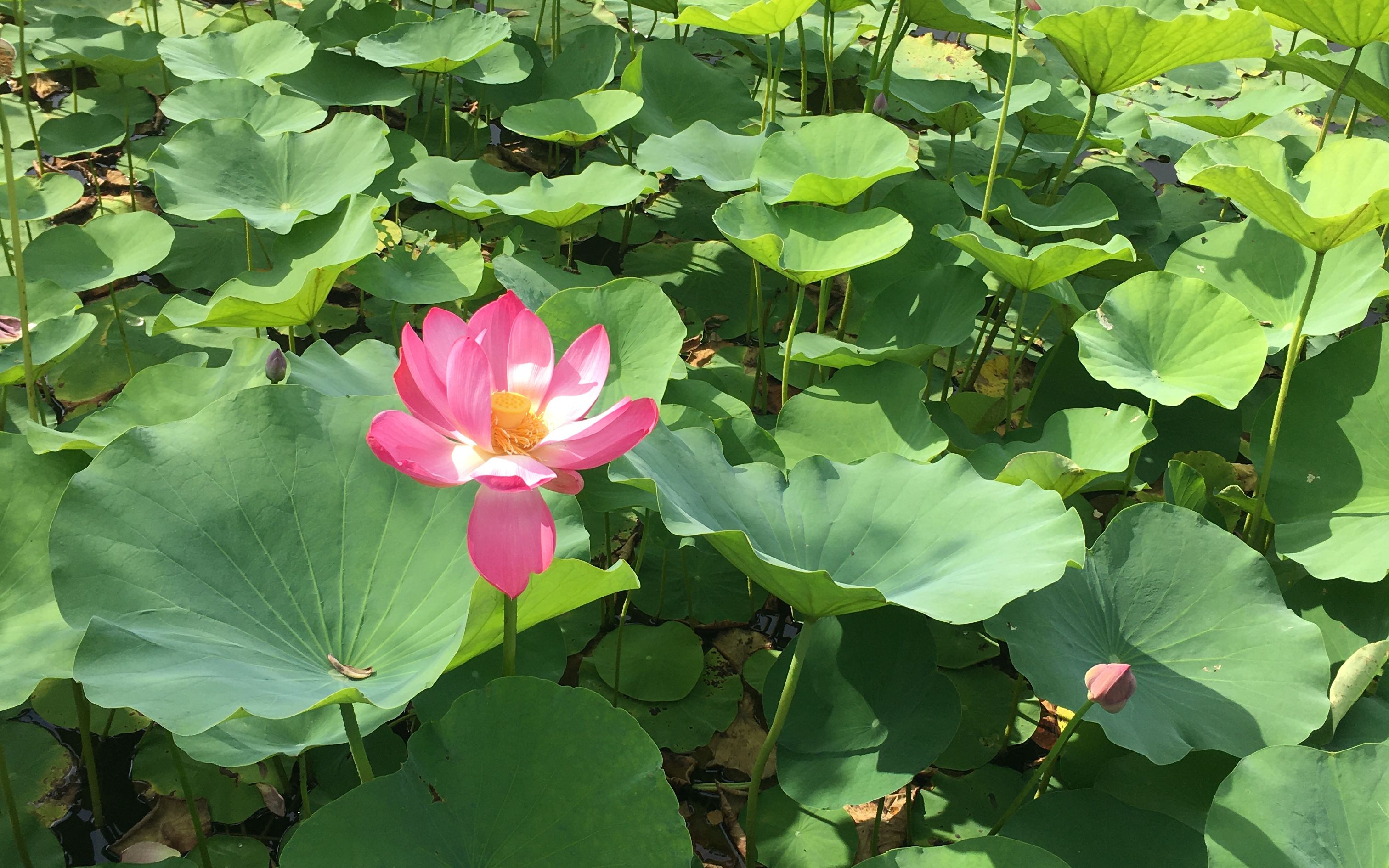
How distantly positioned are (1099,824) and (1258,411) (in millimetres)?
1056

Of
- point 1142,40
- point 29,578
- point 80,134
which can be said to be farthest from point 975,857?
point 80,134

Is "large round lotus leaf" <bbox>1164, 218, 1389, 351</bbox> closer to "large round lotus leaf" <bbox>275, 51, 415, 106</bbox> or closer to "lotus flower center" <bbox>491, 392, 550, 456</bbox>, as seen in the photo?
"lotus flower center" <bbox>491, 392, 550, 456</bbox>

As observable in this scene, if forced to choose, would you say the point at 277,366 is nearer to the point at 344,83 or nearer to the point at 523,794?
the point at 523,794

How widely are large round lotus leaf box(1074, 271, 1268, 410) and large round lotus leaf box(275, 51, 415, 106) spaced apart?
2151 millimetres

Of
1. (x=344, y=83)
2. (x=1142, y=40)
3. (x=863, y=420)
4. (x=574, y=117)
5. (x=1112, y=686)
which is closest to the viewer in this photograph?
(x=1112, y=686)

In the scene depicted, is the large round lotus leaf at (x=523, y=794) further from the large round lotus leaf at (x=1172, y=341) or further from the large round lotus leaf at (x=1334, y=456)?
the large round lotus leaf at (x=1334, y=456)

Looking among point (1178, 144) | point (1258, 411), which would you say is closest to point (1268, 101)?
point (1178, 144)

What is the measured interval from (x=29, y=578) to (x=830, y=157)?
1.84 metres

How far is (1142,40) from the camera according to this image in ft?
6.83

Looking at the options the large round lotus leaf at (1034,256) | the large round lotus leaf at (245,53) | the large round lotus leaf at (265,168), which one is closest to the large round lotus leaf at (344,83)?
the large round lotus leaf at (245,53)

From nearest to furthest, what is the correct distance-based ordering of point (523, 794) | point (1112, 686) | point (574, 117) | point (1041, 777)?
1. point (523, 794)
2. point (1112, 686)
3. point (1041, 777)
4. point (574, 117)

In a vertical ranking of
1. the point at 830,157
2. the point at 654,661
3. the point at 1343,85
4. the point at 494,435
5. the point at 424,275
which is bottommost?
the point at 654,661

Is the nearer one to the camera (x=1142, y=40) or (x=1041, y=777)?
(x=1041, y=777)

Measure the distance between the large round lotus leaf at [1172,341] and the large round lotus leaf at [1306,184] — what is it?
0.18 m
